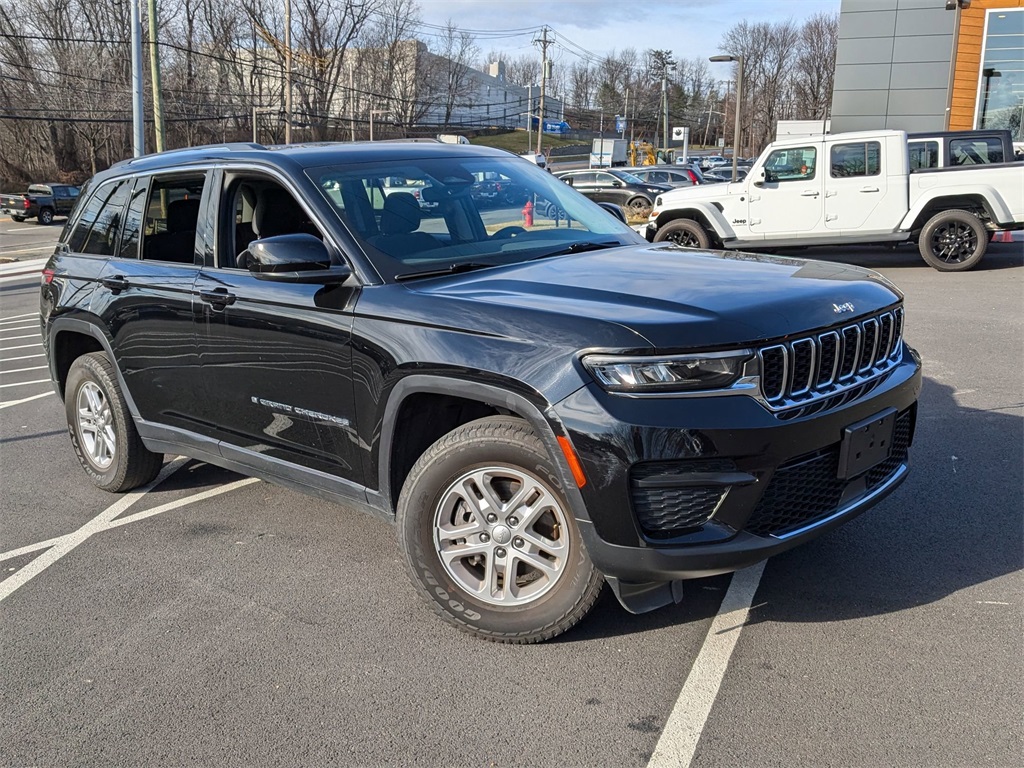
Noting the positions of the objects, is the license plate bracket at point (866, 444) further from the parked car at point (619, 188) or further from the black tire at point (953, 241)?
the parked car at point (619, 188)

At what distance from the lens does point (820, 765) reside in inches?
104

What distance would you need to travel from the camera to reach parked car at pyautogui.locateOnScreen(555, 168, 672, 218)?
27234 mm

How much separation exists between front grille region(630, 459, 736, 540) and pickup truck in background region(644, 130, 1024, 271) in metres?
12.0

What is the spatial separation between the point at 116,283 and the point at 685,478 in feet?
11.2

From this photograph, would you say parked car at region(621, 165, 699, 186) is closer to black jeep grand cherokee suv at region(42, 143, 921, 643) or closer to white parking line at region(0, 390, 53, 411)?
white parking line at region(0, 390, 53, 411)

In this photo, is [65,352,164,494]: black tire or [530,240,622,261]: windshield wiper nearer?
[530,240,622,261]: windshield wiper

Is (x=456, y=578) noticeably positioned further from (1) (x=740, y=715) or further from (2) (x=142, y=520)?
(2) (x=142, y=520)

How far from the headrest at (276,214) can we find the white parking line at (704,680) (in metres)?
2.57

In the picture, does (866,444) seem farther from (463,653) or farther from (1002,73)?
(1002,73)

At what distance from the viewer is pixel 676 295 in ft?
10.6

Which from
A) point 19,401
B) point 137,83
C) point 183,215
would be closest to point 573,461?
point 183,215

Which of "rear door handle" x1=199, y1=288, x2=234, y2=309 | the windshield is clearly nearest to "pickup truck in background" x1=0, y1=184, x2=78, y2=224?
"rear door handle" x1=199, y1=288, x2=234, y2=309

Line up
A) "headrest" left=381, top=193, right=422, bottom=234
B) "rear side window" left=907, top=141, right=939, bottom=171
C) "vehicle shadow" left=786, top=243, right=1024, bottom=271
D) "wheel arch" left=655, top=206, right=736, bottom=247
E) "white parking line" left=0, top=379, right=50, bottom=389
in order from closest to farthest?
"headrest" left=381, top=193, right=422, bottom=234 < "white parking line" left=0, top=379, right=50, bottom=389 < "rear side window" left=907, top=141, right=939, bottom=171 < "vehicle shadow" left=786, top=243, right=1024, bottom=271 < "wheel arch" left=655, top=206, right=736, bottom=247

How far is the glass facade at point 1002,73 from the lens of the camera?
30.9m
